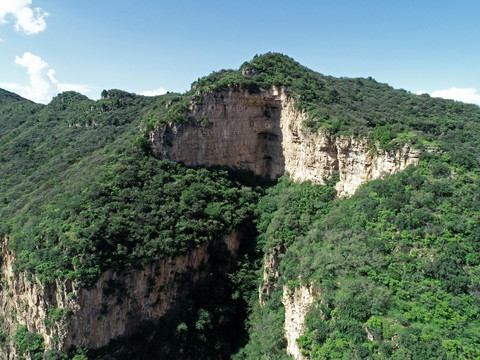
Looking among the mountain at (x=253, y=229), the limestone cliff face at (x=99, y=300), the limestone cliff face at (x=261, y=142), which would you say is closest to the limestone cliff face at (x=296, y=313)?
the mountain at (x=253, y=229)

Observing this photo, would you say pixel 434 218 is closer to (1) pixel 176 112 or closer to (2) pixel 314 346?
(2) pixel 314 346

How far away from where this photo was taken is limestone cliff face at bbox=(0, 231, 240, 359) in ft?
77.3

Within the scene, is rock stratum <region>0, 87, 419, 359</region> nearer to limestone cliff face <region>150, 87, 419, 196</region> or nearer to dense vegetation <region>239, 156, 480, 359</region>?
limestone cliff face <region>150, 87, 419, 196</region>

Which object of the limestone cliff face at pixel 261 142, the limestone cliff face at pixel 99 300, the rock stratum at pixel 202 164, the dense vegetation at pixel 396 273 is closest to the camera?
the dense vegetation at pixel 396 273

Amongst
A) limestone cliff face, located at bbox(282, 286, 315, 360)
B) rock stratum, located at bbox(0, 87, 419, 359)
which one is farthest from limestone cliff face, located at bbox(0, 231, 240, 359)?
limestone cliff face, located at bbox(282, 286, 315, 360)

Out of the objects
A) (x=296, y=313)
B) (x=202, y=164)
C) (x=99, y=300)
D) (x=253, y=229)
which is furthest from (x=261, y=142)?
(x=99, y=300)

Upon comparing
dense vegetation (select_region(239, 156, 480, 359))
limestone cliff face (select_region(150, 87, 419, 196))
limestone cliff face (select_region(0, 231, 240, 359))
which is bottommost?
limestone cliff face (select_region(0, 231, 240, 359))

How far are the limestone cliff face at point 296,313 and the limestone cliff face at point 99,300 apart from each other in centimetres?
1054

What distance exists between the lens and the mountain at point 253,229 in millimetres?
17641

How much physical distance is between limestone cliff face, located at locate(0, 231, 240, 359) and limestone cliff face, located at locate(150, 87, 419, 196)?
47.7 feet

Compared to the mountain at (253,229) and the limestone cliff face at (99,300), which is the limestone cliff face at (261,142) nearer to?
the mountain at (253,229)

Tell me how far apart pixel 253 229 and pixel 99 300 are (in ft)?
60.6

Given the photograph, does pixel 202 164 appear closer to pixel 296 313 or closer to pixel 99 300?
pixel 99 300

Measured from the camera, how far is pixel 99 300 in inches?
961
